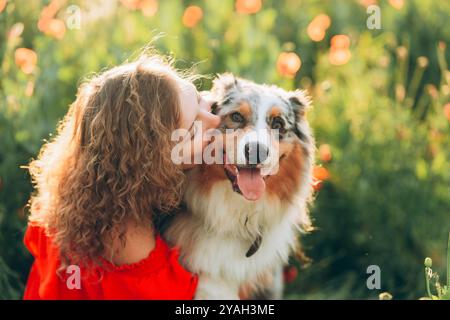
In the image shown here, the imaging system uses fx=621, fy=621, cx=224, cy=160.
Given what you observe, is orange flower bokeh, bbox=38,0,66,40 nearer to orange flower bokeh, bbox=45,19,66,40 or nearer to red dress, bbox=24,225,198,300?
orange flower bokeh, bbox=45,19,66,40

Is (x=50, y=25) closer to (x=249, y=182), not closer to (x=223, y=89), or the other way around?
(x=223, y=89)

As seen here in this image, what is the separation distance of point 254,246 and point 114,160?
98cm

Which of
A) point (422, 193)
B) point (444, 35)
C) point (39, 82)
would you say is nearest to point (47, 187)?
point (39, 82)

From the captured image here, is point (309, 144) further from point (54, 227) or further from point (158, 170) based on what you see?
point (54, 227)

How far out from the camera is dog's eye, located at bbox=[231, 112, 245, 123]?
11.0 ft

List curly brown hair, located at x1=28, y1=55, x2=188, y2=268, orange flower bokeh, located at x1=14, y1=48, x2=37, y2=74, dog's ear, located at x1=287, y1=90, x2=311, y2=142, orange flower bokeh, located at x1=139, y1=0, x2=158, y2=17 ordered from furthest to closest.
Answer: orange flower bokeh, located at x1=139, y1=0, x2=158, y2=17 < orange flower bokeh, located at x1=14, y1=48, x2=37, y2=74 < dog's ear, located at x1=287, y1=90, x2=311, y2=142 < curly brown hair, located at x1=28, y1=55, x2=188, y2=268

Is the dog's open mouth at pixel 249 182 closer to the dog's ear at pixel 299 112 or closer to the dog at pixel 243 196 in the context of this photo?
the dog at pixel 243 196

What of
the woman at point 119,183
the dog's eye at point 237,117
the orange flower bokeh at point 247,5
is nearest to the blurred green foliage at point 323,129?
the orange flower bokeh at point 247,5

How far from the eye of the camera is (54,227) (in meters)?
3.27

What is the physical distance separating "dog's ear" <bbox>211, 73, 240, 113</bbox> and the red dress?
2.68 feet

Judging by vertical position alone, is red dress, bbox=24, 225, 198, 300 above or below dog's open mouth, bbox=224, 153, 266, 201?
below

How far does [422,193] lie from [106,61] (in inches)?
95.8

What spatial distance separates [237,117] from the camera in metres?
3.35

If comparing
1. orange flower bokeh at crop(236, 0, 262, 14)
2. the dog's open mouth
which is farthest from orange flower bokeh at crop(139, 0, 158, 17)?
the dog's open mouth
